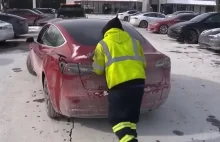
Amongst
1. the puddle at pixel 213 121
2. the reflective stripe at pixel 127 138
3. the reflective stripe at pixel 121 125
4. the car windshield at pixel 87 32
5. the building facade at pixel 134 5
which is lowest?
the puddle at pixel 213 121

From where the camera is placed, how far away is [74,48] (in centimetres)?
471

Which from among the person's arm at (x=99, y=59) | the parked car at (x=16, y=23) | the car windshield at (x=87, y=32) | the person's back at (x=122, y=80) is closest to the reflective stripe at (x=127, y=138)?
the person's back at (x=122, y=80)

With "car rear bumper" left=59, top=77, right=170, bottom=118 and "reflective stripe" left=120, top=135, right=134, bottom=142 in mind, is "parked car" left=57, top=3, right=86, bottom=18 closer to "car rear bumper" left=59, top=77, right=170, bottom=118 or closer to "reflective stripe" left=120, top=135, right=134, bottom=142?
"car rear bumper" left=59, top=77, right=170, bottom=118

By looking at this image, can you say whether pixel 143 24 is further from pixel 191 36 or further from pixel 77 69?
pixel 77 69

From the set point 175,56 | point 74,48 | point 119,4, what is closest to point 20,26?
point 175,56

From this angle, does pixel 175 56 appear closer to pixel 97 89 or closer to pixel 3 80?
pixel 3 80

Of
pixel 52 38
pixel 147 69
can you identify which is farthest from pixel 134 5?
pixel 147 69

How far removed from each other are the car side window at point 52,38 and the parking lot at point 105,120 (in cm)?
108

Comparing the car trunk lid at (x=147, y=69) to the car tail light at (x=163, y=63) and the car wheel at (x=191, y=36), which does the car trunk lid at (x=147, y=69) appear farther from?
the car wheel at (x=191, y=36)

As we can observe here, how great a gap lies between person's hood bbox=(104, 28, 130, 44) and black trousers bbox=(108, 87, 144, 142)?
537 mm

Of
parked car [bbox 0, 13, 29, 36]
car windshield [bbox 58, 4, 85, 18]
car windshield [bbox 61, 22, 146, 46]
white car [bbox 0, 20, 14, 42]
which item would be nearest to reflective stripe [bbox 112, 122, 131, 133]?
car windshield [bbox 61, 22, 146, 46]

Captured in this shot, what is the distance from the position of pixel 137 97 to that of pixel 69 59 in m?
1.30

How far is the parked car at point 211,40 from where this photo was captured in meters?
11.5

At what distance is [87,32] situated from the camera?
5238mm
